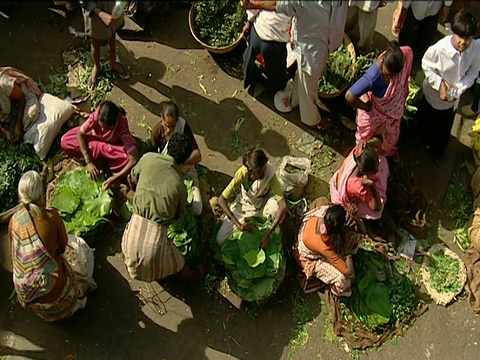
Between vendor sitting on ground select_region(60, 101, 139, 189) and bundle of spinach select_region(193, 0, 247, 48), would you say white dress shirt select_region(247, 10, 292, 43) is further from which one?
vendor sitting on ground select_region(60, 101, 139, 189)

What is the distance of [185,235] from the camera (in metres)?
5.63

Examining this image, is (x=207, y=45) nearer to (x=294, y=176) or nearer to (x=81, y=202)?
(x=294, y=176)

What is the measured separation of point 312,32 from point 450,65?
120cm

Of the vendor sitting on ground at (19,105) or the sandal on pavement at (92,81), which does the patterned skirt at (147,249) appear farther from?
the sandal on pavement at (92,81)

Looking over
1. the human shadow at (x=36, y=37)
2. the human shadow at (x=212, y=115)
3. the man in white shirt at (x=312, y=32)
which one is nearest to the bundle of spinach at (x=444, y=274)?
the human shadow at (x=212, y=115)

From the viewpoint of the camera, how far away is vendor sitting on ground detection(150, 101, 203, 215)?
563cm

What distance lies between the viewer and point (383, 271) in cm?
579

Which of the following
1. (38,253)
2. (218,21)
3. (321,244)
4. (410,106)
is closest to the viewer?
(38,253)

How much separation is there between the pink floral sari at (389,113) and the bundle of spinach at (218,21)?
5.63ft

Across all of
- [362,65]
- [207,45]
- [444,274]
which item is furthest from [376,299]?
[207,45]

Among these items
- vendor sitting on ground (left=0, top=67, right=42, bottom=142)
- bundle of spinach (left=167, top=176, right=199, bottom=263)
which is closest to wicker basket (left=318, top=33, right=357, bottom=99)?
bundle of spinach (left=167, top=176, right=199, bottom=263)

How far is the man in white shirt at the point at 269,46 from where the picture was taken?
19.4 ft

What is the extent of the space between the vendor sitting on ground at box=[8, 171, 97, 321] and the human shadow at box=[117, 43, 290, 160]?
1998mm

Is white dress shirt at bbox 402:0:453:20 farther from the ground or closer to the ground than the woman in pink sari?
farther from the ground
